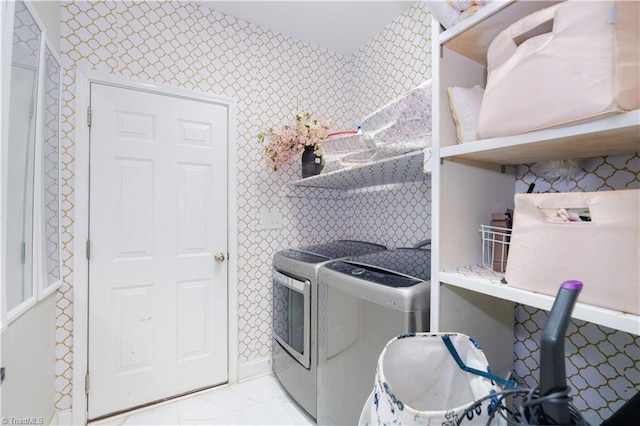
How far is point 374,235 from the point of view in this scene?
228cm

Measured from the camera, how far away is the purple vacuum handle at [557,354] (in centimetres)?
44

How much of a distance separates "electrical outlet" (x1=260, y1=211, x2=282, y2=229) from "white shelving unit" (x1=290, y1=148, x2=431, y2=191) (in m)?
0.32

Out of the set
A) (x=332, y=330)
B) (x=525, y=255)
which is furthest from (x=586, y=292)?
(x=332, y=330)

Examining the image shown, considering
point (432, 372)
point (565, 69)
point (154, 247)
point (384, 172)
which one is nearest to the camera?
point (565, 69)

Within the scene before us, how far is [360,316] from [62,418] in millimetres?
1879

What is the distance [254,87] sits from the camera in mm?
2256

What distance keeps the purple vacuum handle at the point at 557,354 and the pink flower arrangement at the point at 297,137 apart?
1724 mm

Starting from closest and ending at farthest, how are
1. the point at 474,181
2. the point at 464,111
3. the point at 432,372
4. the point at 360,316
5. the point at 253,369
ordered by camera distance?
1. the point at 432,372
2. the point at 464,111
3. the point at 474,181
4. the point at 360,316
5. the point at 253,369

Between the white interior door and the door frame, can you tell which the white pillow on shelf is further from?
the door frame

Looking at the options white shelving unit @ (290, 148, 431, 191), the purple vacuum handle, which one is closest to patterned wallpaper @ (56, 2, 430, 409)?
white shelving unit @ (290, 148, 431, 191)

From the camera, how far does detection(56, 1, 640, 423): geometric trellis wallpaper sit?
1720 mm

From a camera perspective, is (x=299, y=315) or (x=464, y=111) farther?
(x=299, y=315)

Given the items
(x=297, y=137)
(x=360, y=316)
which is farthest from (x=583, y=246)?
(x=297, y=137)

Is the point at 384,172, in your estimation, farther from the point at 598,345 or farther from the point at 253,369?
the point at 253,369
